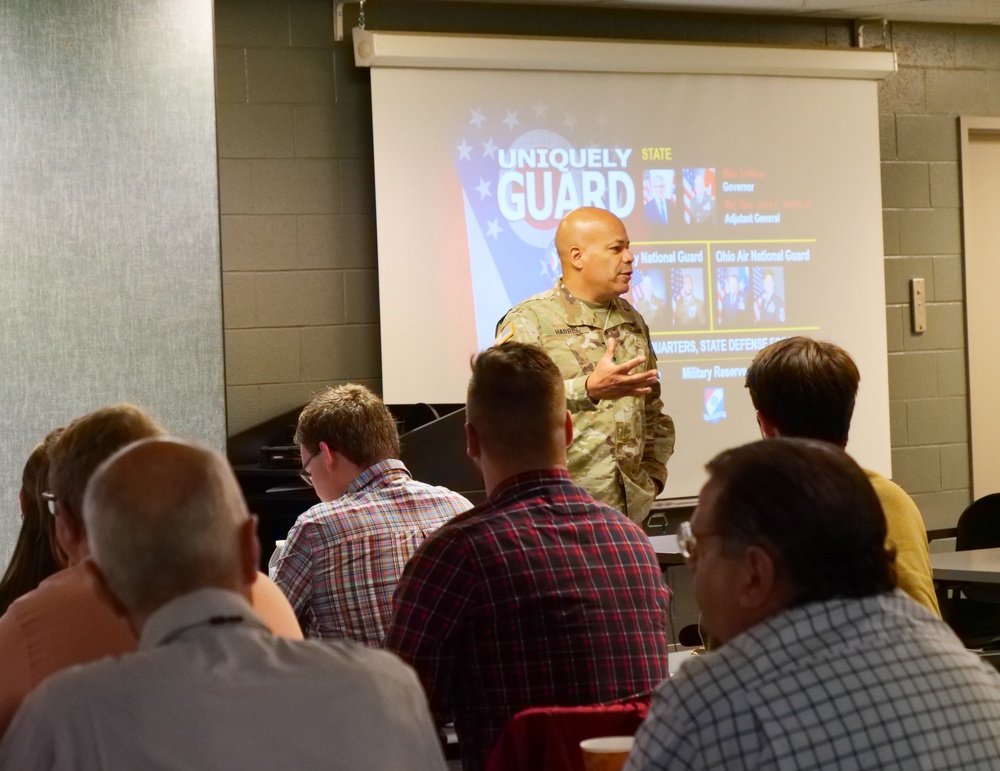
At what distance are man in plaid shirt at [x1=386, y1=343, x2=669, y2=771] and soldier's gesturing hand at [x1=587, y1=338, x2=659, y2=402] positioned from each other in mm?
1232

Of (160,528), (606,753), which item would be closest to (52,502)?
(160,528)

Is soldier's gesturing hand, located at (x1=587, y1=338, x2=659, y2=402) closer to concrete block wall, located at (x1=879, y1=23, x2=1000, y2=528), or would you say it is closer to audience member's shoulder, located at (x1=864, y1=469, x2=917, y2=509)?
audience member's shoulder, located at (x1=864, y1=469, x2=917, y2=509)

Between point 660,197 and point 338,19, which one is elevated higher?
point 338,19

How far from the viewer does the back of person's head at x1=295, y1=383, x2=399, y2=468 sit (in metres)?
2.56

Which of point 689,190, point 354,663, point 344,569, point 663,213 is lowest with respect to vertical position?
point 344,569

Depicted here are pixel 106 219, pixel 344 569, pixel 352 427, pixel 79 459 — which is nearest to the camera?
pixel 79 459

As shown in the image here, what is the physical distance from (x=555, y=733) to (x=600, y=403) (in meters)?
2.21

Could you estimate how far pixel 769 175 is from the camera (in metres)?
5.38

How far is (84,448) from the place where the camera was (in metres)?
1.67

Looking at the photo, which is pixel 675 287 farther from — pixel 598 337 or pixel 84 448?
pixel 84 448

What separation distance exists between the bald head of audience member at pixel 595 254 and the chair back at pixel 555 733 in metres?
2.24

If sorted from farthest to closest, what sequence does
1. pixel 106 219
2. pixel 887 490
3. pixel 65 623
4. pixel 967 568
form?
pixel 106 219, pixel 967 568, pixel 887 490, pixel 65 623

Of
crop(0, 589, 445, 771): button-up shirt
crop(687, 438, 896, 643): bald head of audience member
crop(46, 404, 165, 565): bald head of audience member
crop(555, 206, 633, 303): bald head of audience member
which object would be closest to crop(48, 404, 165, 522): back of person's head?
crop(46, 404, 165, 565): bald head of audience member

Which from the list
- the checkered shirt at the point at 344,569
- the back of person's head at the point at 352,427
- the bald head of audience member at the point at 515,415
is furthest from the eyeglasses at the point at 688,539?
the back of person's head at the point at 352,427
